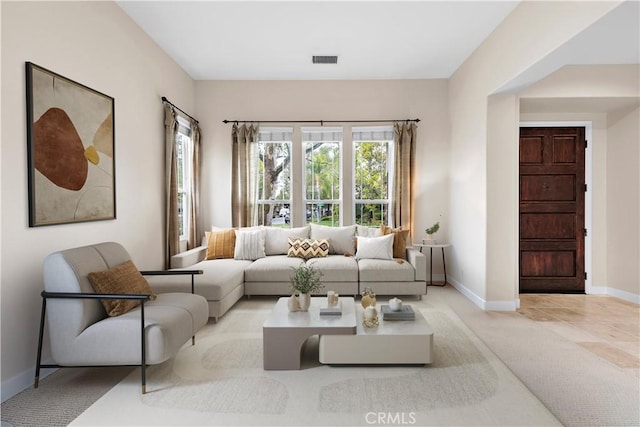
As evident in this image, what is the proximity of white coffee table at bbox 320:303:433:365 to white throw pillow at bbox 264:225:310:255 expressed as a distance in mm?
2689

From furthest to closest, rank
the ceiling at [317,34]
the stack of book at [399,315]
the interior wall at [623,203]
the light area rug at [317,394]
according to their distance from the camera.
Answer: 1. the interior wall at [623,203]
2. the ceiling at [317,34]
3. the stack of book at [399,315]
4. the light area rug at [317,394]

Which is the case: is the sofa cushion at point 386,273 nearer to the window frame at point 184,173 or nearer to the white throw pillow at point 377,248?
the white throw pillow at point 377,248

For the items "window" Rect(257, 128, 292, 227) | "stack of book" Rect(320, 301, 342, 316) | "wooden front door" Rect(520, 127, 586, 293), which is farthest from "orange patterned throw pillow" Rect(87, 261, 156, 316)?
"wooden front door" Rect(520, 127, 586, 293)

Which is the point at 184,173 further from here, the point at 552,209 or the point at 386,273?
the point at 552,209

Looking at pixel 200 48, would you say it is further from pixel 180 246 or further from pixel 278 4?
pixel 180 246

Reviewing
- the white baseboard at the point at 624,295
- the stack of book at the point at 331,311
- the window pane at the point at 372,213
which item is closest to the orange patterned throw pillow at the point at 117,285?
the stack of book at the point at 331,311

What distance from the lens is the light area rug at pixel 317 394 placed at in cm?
224

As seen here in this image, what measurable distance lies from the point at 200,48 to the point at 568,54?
389 centimetres

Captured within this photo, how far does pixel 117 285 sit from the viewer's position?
2791 millimetres

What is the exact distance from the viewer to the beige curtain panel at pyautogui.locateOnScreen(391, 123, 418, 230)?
5.89 metres

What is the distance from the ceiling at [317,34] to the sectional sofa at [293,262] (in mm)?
2272

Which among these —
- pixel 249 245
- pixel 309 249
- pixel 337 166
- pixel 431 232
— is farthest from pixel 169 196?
pixel 431 232

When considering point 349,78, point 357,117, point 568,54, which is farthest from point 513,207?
point 349,78

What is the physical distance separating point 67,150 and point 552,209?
5.68 m
